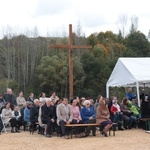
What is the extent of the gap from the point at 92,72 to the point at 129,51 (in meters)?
5.17

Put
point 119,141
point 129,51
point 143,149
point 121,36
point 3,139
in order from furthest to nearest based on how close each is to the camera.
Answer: point 121,36
point 129,51
point 3,139
point 119,141
point 143,149

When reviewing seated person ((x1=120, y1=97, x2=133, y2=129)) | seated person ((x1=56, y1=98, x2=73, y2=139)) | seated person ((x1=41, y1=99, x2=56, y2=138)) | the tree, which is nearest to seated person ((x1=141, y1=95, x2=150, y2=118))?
seated person ((x1=120, y1=97, x2=133, y2=129))

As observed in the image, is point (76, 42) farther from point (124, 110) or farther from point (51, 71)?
point (124, 110)

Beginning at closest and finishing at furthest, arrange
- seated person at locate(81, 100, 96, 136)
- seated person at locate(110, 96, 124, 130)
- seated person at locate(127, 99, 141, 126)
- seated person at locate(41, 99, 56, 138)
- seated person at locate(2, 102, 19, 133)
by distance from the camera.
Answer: seated person at locate(41, 99, 56, 138) < seated person at locate(81, 100, 96, 136) < seated person at locate(110, 96, 124, 130) < seated person at locate(2, 102, 19, 133) < seated person at locate(127, 99, 141, 126)

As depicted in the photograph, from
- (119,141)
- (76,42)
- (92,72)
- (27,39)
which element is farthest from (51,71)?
(119,141)

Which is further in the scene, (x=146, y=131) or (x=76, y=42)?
(x=76, y=42)

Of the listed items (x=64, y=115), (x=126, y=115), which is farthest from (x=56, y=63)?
(x=64, y=115)

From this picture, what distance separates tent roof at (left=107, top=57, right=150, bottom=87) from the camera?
44.6 feet

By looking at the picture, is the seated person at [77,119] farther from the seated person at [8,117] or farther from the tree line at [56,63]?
the tree line at [56,63]

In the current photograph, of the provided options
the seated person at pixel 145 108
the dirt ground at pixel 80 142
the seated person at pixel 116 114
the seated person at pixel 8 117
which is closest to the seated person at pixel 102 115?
the dirt ground at pixel 80 142

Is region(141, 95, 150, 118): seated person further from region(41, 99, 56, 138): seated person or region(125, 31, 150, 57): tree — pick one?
region(125, 31, 150, 57): tree

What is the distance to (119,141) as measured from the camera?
1007cm

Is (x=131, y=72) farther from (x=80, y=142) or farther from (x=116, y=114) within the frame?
(x=80, y=142)

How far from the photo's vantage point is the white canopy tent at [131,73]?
1355 cm
